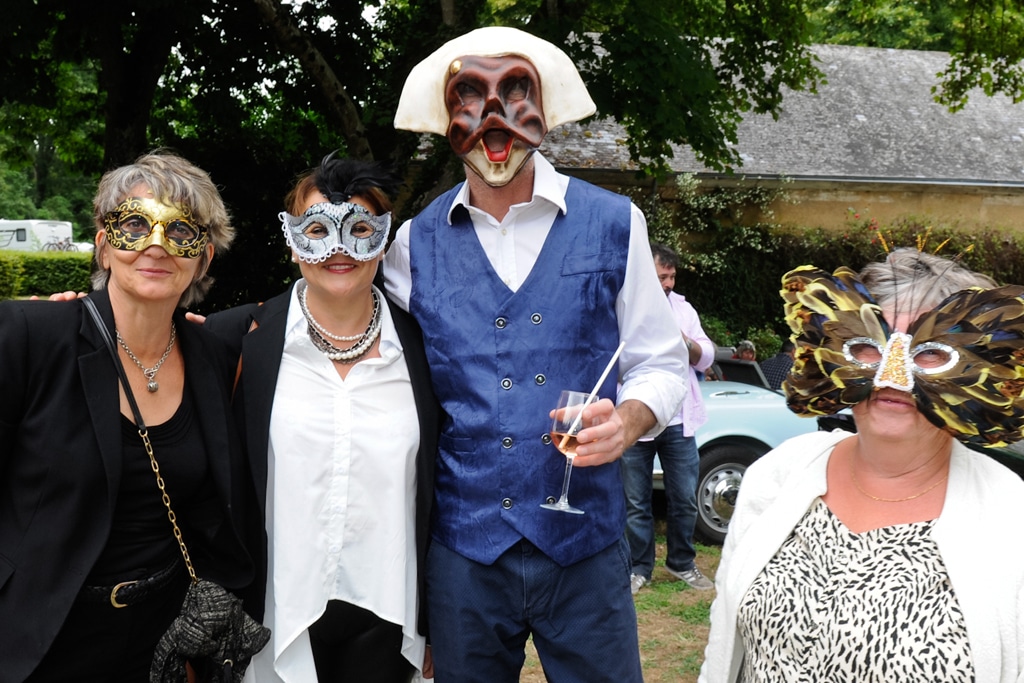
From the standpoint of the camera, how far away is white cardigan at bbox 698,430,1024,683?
204cm

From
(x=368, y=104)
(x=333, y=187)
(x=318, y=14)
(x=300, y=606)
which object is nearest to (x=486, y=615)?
(x=300, y=606)

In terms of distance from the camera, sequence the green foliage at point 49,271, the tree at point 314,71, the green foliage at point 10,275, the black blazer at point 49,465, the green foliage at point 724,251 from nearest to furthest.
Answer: the black blazer at point 49,465, the tree at point 314,71, the green foliage at point 724,251, the green foliage at point 10,275, the green foliage at point 49,271

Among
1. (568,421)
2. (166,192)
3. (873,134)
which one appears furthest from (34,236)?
(568,421)

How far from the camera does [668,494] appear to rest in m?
6.62

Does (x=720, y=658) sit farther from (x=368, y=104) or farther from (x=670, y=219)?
(x=670, y=219)

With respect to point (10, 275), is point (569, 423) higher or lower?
higher

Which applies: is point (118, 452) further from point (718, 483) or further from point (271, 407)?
point (718, 483)

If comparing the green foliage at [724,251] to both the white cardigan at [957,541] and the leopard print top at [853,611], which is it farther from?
the leopard print top at [853,611]

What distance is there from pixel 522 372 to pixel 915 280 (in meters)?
1.03

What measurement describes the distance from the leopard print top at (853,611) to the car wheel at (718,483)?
519 centimetres

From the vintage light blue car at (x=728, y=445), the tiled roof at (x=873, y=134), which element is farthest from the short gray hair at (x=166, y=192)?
the tiled roof at (x=873, y=134)

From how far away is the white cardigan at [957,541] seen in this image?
2.04m

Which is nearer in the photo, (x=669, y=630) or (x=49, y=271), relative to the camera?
(x=669, y=630)

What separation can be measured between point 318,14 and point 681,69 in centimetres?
395
